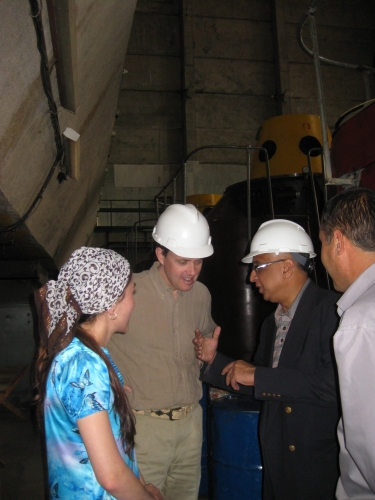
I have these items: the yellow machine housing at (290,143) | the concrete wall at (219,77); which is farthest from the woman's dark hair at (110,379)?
the concrete wall at (219,77)

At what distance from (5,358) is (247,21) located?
12.8m

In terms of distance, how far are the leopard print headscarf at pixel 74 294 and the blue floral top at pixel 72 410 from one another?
69 mm

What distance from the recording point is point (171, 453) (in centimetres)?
220

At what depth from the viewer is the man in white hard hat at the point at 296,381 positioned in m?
1.86

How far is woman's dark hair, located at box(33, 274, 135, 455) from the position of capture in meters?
1.42

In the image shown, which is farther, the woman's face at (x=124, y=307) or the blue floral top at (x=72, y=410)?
the woman's face at (x=124, y=307)

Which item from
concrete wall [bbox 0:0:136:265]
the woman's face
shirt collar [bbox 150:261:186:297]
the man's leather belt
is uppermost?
concrete wall [bbox 0:0:136:265]

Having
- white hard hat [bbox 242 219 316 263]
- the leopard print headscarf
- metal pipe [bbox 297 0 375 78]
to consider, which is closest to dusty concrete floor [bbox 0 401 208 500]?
white hard hat [bbox 242 219 316 263]

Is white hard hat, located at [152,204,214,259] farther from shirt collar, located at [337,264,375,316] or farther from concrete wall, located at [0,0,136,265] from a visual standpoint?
shirt collar, located at [337,264,375,316]

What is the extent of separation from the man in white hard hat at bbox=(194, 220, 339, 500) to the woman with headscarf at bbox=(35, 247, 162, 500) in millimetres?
776

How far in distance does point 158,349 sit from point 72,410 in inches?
38.7

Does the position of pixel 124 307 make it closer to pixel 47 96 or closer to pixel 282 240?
pixel 282 240

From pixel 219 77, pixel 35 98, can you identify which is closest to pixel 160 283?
pixel 35 98

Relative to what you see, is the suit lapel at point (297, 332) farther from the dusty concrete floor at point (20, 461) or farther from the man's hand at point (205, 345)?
the dusty concrete floor at point (20, 461)
